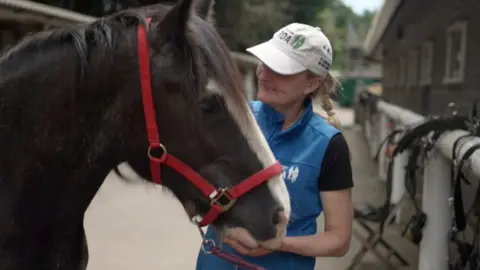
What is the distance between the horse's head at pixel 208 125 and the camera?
5.43ft

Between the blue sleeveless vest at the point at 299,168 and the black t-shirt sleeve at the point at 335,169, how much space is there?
0.02m

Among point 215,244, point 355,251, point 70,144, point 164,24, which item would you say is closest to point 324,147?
point 215,244

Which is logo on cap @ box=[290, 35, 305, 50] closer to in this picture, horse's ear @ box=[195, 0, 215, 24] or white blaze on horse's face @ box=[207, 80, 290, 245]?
horse's ear @ box=[195, 0, 215, 24]

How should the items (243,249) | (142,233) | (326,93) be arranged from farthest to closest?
(142,233) → (326,93) → (243,249)

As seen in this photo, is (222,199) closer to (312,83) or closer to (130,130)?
(130,130)

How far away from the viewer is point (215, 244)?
2.03 meters

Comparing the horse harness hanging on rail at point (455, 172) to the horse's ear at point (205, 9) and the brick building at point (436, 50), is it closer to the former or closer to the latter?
the horse's ear at point (205, 9)

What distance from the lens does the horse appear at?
1662 millimetres

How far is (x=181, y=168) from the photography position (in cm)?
171

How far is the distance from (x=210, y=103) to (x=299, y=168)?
480 mm

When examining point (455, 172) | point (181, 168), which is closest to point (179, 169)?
point (181, 168)

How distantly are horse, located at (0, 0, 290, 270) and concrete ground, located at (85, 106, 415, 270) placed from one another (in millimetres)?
1935

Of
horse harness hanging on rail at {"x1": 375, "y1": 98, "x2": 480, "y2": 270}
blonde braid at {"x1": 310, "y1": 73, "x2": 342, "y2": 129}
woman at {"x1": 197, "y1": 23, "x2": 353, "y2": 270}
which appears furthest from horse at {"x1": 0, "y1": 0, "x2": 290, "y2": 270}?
horse harness hanging on rail at {"x1": 375, "y1": 98, "x2": 480, "y2": 270}

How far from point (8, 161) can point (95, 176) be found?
0.26 metres
